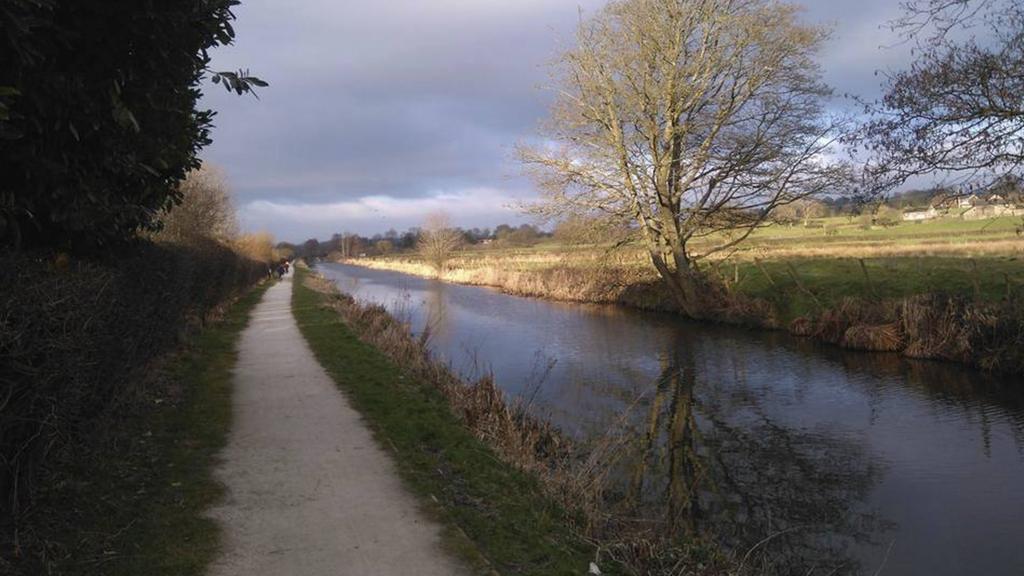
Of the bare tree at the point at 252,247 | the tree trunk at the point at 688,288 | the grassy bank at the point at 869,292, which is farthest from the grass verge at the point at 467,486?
the bare tree at the point at 252,247

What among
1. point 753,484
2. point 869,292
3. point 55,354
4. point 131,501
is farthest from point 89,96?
point 869,292

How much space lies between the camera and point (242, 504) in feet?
17.4

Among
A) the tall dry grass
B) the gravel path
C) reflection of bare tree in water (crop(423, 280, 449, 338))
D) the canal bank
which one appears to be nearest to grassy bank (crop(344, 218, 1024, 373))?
the canal bank

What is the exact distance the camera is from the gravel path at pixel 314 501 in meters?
4.35

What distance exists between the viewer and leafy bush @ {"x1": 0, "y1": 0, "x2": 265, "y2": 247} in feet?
13.4

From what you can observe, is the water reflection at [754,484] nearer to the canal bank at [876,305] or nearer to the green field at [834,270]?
the canal bank at [876,305]

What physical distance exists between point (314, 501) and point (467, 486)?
4.50 feet

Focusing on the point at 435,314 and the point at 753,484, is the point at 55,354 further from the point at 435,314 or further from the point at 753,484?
the point at 435,314

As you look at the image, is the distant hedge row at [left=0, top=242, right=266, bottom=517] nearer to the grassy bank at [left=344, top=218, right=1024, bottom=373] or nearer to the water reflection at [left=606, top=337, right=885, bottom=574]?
the water reflection at [left=606, top=337, right=885, bottom=574]

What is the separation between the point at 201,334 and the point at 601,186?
45.3 ft

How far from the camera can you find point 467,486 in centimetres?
609

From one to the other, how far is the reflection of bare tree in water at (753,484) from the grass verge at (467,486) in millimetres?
1397

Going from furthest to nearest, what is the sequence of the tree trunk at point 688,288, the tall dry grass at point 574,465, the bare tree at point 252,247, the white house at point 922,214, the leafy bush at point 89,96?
the bare tree at point 252,247
the tree trunk at point 688,288
the white house at point 922,214
the tall dry grass at point 574,465
the leafy bush at point 89,96

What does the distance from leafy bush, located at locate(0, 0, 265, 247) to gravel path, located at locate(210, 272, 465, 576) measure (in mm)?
2503
